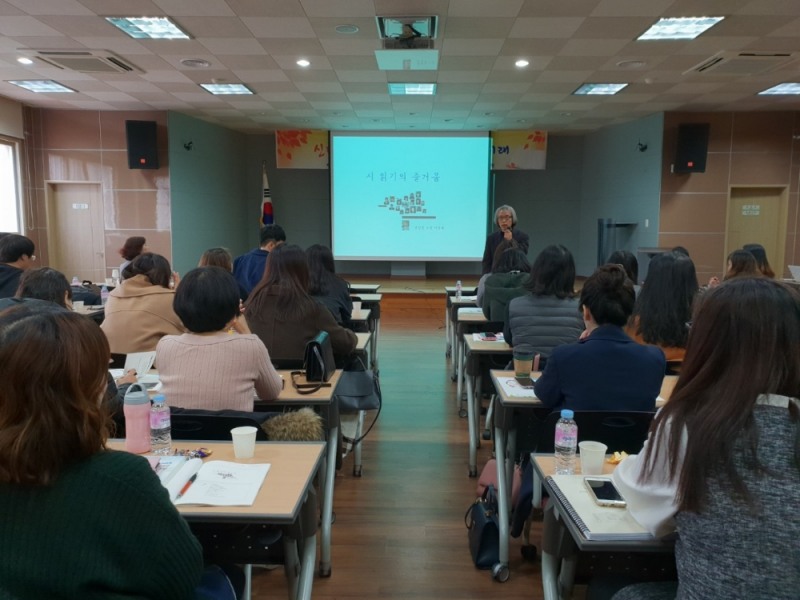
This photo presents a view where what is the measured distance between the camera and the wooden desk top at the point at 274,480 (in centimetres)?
141

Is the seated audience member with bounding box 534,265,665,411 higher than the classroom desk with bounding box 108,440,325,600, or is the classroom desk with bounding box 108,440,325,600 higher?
the seated audience member with bounding box 534,265,665,411

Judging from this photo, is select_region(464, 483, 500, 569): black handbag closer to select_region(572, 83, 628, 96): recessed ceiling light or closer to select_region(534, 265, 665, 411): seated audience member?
select_region(534, 265, 665, 411): seated audience member

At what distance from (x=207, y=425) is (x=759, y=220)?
33.6 feet

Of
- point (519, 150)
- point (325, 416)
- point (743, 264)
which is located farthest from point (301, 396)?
point (519, 150)

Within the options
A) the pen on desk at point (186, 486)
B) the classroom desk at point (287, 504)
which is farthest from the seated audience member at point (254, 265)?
the pen on desk at point (186, 486)

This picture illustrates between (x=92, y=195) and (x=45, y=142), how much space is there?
1.03 meters

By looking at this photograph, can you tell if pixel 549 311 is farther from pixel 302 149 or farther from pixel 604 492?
pixel 302 149

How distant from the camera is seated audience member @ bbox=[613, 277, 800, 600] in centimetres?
105

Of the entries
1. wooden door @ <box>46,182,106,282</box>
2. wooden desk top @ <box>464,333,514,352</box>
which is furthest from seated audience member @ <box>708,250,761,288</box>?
wooden door @ <box>46,182,106,282</box>

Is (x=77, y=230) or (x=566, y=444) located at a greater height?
(x=77, y=230)

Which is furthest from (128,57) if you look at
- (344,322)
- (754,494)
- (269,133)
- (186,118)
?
(754,494)

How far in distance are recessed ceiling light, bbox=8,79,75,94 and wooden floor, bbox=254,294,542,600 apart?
20.3 ft

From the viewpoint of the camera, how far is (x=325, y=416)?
8.25ft

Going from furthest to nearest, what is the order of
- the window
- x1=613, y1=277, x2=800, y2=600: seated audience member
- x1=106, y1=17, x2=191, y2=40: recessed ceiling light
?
1. the window
2. x1=106, y1=17, x2=191, y2=40: recessed ceiling light
3. x1=613, y1=277, x2=800, y2=600: seated audience member
